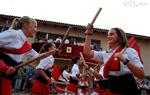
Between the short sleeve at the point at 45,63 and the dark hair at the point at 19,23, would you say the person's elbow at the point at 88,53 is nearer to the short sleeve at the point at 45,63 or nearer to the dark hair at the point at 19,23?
the dark hair at the point at 19,23

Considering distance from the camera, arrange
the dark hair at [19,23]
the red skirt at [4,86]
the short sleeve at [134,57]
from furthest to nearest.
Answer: the dark hair at [19,23] < the red skirt at [4,86] < the short sleeve at [134,57]

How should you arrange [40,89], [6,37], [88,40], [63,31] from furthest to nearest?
[63,31] → [40,89] → [88,40] → [6,37]

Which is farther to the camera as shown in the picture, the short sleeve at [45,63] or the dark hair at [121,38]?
the short sleeve at [45,63]

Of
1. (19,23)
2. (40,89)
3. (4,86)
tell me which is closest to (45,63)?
(40,89)

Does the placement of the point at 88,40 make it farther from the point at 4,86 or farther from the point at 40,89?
the point at 40,89

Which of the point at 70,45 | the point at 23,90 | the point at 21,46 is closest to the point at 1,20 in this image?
the point at 70,45

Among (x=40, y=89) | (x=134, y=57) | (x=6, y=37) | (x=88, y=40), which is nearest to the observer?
(x=134, y=57)

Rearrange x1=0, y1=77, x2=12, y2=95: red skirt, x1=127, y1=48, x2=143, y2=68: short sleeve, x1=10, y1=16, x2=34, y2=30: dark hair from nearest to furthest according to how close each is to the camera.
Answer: x1=127, y1=48, x2=143, y2=68: short sleeve
x1=0, y1=77, x2=12, y2=95: red skirt
x1=10, y1=16, x2=34, y2=30: dark hair

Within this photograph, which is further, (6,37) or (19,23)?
(19,23)

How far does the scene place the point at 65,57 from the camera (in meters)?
24.4

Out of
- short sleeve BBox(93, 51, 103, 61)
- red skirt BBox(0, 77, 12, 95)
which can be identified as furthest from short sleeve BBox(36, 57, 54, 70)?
red skirt BBox(0, 77, 12, 95)

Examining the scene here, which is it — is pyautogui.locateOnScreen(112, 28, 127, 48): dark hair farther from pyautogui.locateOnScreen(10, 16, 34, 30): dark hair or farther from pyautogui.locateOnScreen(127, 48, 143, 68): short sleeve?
pyautogui.locateOnScreen(10, 16, 34, 30): dark hair

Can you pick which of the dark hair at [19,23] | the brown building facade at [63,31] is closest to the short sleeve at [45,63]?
the dark hair at [19,23]

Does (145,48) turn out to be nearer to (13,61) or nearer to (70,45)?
(70,45)
